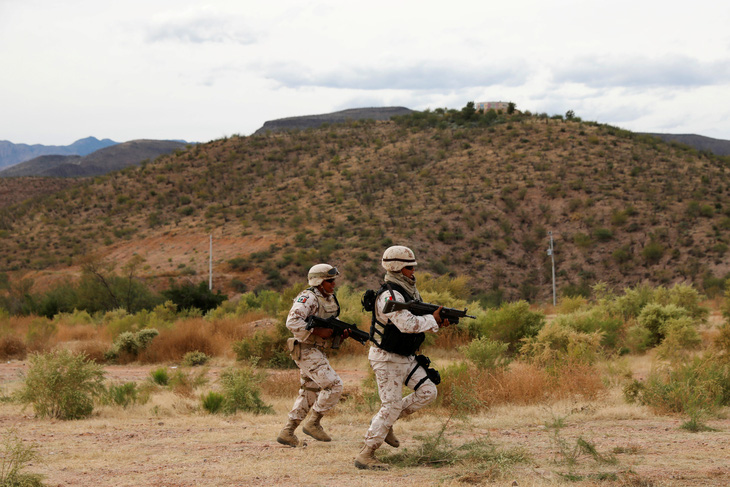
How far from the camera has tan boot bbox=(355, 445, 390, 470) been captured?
6.75 metres

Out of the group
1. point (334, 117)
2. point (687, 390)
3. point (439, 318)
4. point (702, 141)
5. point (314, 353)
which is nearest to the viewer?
point (439, 318)

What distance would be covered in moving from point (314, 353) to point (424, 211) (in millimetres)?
40172

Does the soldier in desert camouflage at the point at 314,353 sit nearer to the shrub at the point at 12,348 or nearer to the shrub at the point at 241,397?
the shrub at the point at 241,397

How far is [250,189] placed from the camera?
56562 millimetres

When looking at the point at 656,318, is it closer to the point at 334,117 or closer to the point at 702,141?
the point at 334,117

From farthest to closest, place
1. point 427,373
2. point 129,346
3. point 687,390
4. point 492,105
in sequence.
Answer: point 492,105 → point 129,346 → point 687,390 → point 427,373

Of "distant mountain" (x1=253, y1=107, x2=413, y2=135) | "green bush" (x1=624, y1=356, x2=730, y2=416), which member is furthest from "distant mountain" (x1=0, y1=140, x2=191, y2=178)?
"green bush" (x1=624, y1=356, x2=730, y2=416)

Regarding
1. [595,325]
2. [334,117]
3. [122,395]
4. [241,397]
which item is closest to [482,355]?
[241,397]

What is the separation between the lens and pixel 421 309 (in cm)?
675

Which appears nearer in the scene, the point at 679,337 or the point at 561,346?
the point at 561,346

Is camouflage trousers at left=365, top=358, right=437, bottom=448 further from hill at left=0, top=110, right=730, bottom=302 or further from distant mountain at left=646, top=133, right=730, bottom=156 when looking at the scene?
distant mountain at left=646, top=133, right=730, bottom=156

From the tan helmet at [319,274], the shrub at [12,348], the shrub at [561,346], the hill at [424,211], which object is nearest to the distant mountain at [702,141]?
the hill at [424,211]

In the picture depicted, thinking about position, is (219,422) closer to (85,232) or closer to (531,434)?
(531,434)

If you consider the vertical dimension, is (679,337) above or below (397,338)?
below
